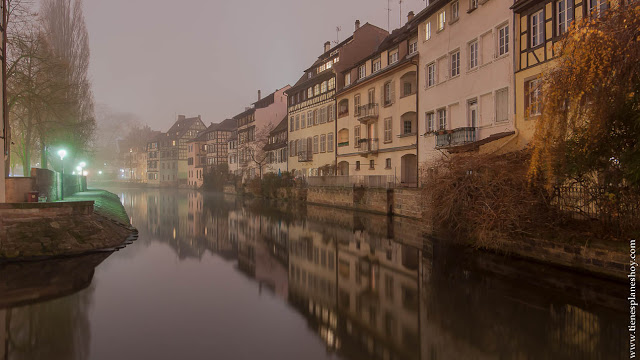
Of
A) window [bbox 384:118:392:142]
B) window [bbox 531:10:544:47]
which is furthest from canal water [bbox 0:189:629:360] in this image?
window [bbox 384:118:392:142]

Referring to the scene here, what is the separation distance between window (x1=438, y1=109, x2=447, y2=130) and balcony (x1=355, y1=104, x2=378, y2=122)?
6.70 m

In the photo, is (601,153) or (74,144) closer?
(601,153)

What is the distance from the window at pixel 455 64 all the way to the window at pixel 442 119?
2044 mm

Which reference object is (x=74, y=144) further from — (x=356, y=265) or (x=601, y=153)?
(x=601, y=153)

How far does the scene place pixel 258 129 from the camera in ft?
172

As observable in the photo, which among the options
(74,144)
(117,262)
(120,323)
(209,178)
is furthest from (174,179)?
(120,323)

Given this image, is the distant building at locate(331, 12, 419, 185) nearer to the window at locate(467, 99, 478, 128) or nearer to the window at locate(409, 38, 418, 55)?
the window at locate(409, 38, 418, 55)

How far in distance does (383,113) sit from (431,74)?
5.32m

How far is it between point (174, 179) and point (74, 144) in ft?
192

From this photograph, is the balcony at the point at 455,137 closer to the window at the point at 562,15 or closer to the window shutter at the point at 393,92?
the window at the point at 562,15

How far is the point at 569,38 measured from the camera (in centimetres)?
905

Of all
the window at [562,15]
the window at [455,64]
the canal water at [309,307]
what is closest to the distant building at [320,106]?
the window at [455,64]

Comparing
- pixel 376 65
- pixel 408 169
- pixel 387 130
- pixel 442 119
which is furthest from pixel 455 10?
pixel 408 169

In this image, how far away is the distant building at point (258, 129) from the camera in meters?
51.4
